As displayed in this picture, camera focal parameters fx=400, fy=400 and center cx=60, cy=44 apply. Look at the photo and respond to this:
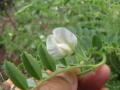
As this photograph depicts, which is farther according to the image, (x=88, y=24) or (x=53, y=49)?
Answer: (x=88, y=24)

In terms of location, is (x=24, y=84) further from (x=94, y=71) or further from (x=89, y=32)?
(x=89, y=32)

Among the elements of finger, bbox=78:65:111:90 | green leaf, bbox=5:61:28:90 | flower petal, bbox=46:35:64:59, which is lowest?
finger, bbox=78:65:111:90

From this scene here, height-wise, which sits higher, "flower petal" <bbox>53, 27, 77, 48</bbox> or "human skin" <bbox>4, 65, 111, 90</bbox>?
"flower petal" <bbox>53, 27, 77, 48</bbox>

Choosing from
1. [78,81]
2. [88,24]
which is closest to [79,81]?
[78,81]

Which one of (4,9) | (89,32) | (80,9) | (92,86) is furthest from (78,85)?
(4,9)

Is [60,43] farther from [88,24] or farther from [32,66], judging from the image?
[88,24]

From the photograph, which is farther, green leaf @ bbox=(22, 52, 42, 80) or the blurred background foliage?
the blurred background foliage

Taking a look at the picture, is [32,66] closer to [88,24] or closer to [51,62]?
[51,62]
